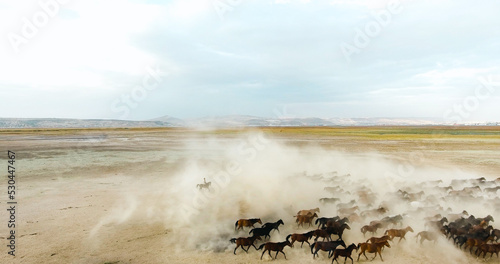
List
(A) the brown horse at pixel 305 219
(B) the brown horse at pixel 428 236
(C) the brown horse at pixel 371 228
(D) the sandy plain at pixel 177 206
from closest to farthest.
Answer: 1. (D) the sandy plain at pixel 177 206
2. (B) the brown horse at pixel 428 236
3. (C) the brown horse at pixel 371 228
4. (A) the brown horse at pixel 305 219

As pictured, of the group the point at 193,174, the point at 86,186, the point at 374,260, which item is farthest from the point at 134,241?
the point at 193,174

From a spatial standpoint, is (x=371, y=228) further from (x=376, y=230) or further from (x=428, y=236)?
(x=428, y=236)

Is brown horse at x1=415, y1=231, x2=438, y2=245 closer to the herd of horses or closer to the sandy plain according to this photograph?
the herd of horses

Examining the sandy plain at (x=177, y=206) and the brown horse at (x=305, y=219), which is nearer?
the sandy plain at (x=177, y=206)

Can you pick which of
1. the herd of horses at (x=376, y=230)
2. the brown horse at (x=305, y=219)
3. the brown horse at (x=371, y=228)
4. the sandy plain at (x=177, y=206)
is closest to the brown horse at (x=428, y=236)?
the herd of horses at (x=376, y=230)

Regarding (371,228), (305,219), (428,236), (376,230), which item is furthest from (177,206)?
(428,236)

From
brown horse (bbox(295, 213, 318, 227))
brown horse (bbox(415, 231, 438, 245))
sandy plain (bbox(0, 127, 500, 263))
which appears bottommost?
sandy plain (bbox(0, 127, 500, 263))

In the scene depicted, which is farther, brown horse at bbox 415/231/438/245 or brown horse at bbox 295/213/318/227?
brown horse at bbox 295/213/318/227

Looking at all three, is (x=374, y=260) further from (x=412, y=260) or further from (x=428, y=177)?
(x=428, y=177)

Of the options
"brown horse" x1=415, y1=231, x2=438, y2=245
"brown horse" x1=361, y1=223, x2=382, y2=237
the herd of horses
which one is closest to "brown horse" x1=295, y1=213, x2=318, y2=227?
the herd of horses

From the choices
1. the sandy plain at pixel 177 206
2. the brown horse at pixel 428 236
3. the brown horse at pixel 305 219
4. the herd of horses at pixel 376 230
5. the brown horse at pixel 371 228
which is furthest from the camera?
the brown horse at pixel 305 219

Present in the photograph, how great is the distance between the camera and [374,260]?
29.0 feet

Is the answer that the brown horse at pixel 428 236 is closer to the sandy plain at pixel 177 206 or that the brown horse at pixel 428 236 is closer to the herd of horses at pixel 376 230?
the herd of horses at pixel 376 230

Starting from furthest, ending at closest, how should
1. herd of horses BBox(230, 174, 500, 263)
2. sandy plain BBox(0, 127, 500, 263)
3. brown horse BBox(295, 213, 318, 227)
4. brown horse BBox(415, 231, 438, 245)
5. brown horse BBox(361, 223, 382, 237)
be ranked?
1. brown horse BBox(295, 213, 318, 227)
2. brown horse BBox(361, 223, 382, 237)
3. brown horse BBox(415, 231, 438, 245)
4. sandy plain BBox(0, 127, 500, 263)
5. herd of horses BBox(230, 174, 500, 263)
